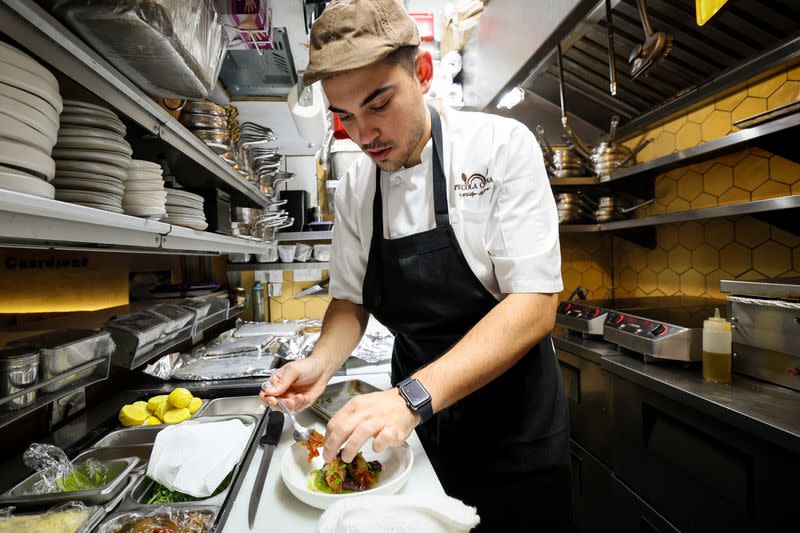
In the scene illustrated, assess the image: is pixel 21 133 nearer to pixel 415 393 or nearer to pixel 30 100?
pixel 30 100

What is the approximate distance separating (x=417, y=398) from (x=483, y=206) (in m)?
0.61

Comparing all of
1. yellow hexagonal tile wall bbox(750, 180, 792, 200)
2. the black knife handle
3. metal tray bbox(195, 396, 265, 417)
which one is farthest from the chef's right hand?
yellow hexagonal tile wall bbox(750, 180, 792, 200)

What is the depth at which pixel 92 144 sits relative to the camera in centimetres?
99

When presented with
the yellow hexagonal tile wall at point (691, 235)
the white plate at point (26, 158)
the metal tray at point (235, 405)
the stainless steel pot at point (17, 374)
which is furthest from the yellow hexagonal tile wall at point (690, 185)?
the stainless steel pot at point (17, 374)

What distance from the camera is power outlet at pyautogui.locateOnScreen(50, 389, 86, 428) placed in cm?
144

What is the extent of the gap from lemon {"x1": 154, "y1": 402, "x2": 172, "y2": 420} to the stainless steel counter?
194 centimetres

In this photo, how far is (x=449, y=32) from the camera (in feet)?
9.71

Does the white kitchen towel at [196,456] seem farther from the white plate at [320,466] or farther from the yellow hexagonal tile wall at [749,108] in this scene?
the yellow hexagonal tile wall at [749,108]

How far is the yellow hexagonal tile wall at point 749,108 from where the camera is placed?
2.25 metres

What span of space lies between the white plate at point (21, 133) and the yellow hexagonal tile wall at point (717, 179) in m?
3.13

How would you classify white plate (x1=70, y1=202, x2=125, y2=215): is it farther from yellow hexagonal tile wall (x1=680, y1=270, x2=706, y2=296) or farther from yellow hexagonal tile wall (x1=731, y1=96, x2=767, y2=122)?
yellow hexagonal tile wall (x1=680, y1=270, x2=706, y2=296)

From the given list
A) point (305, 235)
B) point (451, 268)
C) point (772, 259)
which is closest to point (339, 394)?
point (451, 268)

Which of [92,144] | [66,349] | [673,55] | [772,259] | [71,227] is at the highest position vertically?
[673,55]

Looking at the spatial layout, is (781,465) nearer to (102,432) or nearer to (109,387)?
(102,432)
